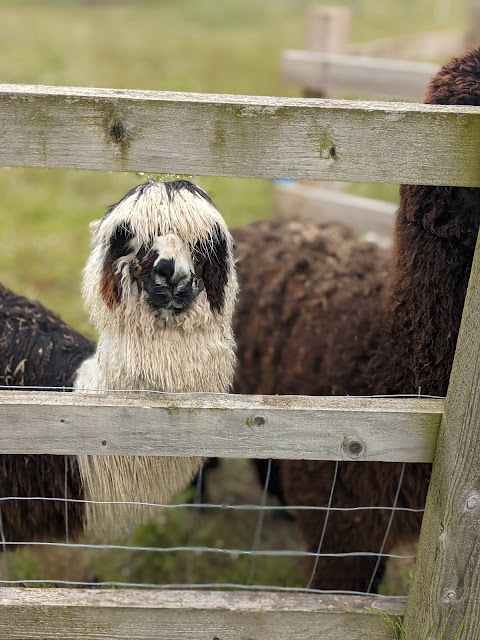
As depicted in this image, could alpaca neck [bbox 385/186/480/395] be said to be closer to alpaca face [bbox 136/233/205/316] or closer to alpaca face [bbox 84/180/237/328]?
alpaca face [bbox 84/180/237/328]

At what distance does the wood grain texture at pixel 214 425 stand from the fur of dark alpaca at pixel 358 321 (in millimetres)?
555

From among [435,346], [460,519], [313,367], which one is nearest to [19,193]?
[313,367]

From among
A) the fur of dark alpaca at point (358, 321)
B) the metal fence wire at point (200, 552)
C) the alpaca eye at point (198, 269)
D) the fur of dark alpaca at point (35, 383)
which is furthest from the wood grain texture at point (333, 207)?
the alpaca eye at point (198, 269)

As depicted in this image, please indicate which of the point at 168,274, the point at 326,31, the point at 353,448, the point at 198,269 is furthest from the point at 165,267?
the point at 326,31

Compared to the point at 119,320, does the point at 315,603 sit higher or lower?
lower

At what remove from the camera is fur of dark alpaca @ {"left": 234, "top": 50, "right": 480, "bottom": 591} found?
2.49m

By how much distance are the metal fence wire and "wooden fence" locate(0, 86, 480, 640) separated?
1.99ft

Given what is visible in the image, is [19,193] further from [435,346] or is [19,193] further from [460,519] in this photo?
[460,519]

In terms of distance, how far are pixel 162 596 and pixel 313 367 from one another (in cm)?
134

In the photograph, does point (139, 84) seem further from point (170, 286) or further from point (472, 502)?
point (472, 502)

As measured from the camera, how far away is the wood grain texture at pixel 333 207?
18.0 ft

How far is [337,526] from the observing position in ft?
10.0

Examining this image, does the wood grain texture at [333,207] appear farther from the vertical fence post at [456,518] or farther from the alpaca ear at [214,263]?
the vertical fence post at [456,518]

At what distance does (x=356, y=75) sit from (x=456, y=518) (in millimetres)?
4203
